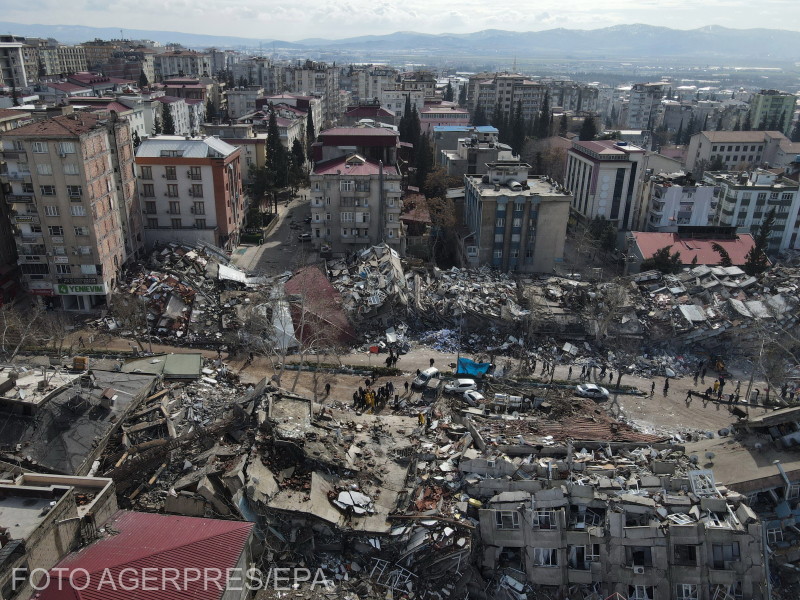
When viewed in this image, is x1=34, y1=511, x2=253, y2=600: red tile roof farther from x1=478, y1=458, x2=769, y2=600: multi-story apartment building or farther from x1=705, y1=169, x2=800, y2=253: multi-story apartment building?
x1=705, y1=169, x2=800, y2=253: multi-story apartment building

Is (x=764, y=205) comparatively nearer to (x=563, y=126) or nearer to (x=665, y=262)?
(x=665, y=262)

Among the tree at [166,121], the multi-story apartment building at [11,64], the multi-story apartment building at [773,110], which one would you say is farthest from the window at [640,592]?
the multi-story apartment building at [773,110]

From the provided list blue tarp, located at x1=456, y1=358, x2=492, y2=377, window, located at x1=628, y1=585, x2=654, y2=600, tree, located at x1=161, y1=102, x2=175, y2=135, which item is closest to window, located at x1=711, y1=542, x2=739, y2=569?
window, located at x1=628, y1=585, x2=654, y2=600

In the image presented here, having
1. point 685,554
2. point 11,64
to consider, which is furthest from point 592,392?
point 11,64

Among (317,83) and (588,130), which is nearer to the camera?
(588,130)

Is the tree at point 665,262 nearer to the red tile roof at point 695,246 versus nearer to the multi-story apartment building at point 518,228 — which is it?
the red tile roof at point 695,246

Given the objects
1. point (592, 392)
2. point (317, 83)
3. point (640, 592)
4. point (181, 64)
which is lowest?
point (592, 392)

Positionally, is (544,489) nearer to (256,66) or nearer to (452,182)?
(452,182)
